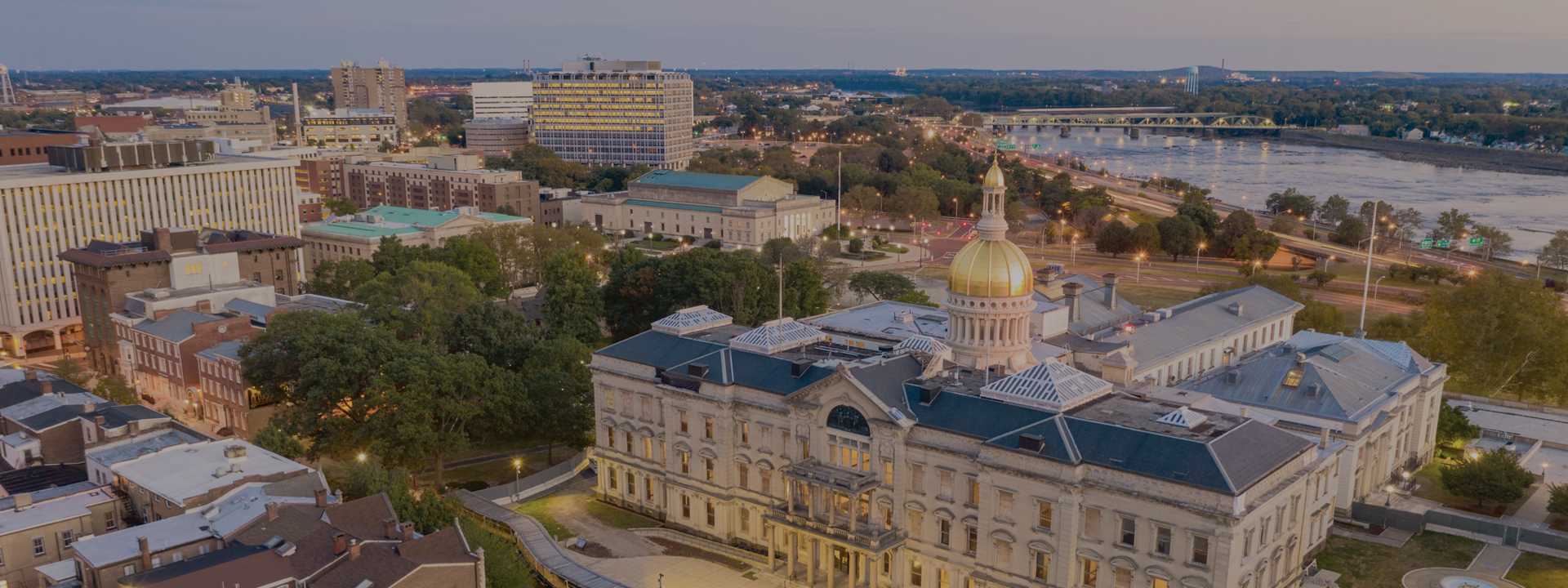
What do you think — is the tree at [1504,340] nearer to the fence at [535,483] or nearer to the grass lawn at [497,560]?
the fence at [535,483]

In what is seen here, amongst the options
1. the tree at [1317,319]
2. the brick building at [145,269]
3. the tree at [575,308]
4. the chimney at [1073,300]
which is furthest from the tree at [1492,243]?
the brick building at [145,269]

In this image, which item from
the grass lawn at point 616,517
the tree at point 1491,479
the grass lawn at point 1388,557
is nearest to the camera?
the grass lawn at point 1388,557

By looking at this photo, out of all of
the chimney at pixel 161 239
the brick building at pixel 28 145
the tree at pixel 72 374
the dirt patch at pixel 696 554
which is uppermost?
the brick building at pixel 28 145

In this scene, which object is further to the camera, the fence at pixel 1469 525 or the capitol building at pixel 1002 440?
the fence at pixel 1469 525

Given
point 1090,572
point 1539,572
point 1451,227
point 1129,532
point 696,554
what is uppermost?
point 1129,532

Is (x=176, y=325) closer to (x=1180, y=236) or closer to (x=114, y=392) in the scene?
(x=114, y=392)

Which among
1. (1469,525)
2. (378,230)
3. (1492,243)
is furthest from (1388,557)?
(378,230)

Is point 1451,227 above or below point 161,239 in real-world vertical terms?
below
